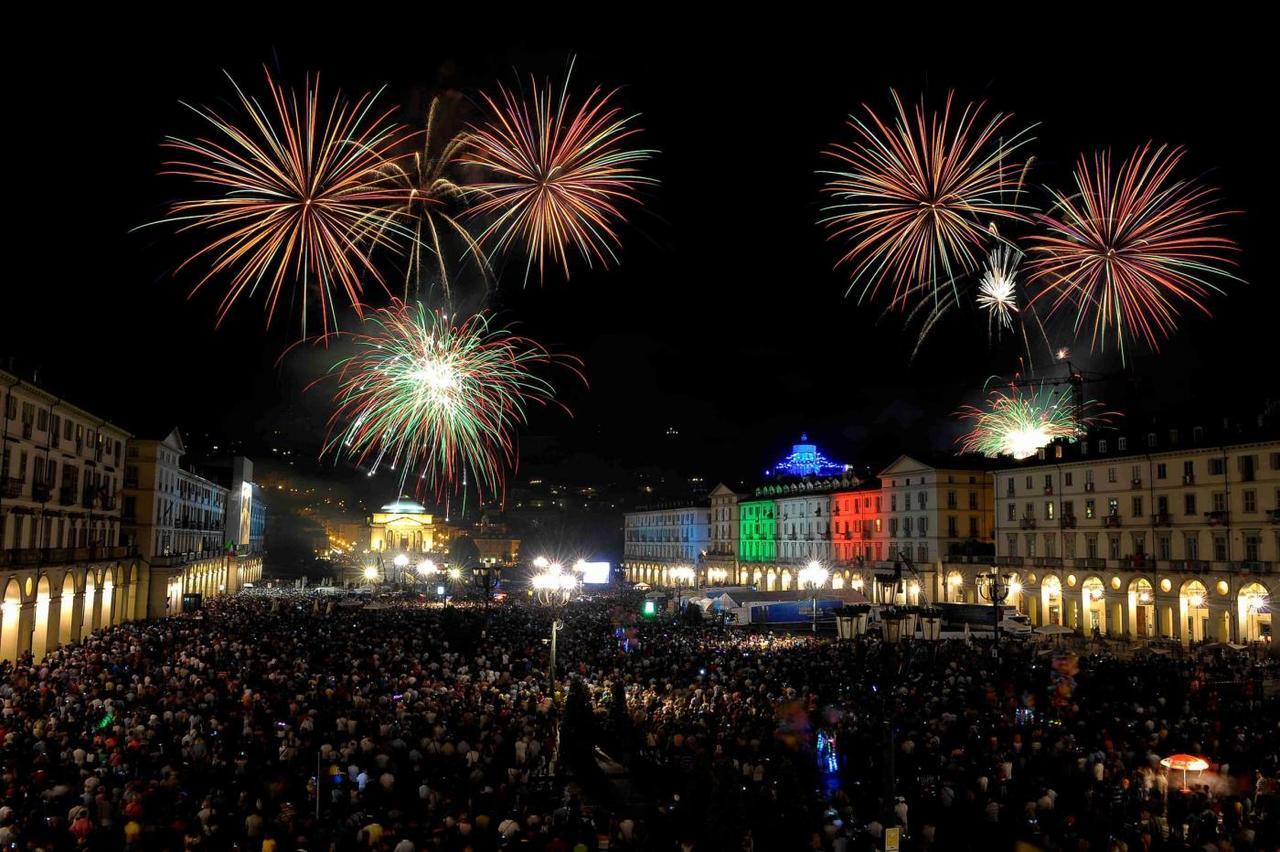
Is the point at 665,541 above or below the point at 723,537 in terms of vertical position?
below

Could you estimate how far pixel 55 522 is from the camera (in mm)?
40125

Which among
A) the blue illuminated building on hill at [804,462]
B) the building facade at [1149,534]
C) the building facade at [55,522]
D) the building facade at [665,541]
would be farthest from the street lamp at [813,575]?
the building facade at [55,522]

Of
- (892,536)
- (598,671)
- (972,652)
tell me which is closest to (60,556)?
(598,671)

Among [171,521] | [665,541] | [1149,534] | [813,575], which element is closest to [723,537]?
[665,541]

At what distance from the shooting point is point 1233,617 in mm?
45250

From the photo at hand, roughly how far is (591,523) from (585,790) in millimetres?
161837

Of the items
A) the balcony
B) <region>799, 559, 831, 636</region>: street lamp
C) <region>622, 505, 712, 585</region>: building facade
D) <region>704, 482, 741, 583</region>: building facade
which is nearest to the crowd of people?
the balcony

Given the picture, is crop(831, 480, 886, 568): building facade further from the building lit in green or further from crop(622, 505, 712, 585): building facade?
crop(622, 505, 712, 585): building facade

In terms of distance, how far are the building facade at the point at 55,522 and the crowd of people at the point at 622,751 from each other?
21.0 feet

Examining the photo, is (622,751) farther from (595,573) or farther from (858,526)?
(595,573)

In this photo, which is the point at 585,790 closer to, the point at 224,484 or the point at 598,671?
the point at 598,671

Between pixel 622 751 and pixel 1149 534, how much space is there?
4145 centimetres

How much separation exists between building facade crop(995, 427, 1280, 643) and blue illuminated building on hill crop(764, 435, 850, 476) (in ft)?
215

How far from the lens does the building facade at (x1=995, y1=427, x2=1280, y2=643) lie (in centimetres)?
4500
